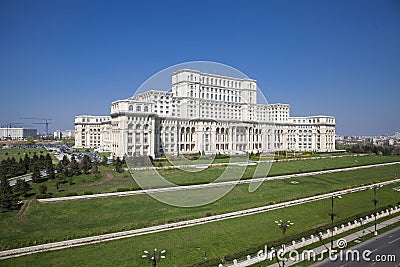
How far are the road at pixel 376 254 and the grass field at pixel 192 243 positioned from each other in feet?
10.2

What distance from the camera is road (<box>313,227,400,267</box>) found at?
11.8 m

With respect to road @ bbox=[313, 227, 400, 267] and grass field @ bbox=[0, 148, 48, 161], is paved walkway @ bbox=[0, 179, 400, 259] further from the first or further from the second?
grass field @ bbox=[0, 148, 48, 161]

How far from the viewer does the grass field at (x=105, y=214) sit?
1463 centimetres

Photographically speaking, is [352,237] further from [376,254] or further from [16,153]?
[16,153]

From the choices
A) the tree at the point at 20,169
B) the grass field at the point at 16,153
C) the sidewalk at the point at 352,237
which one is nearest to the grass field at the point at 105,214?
the sidewalk at the point at 352,237

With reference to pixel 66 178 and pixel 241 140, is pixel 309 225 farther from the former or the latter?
pixel 241 140

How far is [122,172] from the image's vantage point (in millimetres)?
31047

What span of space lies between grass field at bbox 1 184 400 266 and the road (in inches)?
122

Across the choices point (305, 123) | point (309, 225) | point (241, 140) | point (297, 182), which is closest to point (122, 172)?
point (297, 182)

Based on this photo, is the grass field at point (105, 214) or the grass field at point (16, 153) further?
the grass field at point (16, 153)

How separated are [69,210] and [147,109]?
25379 mm

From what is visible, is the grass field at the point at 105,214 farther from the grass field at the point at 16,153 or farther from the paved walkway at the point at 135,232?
the grass field at the point at 16,153

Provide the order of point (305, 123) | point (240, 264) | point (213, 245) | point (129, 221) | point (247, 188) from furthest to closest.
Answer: point (305, 123), point (247, 188), point (129, 221), point (213, 245), point (240, 264)

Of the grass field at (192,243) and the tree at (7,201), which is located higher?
the tree at (7,201)
